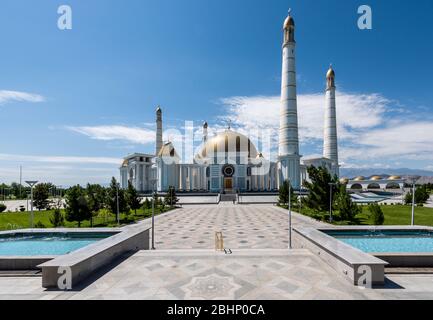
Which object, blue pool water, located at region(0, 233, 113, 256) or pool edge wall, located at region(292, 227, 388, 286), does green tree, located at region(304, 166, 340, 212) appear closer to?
pool edge wall, located at region(292, 227, 388, 286)

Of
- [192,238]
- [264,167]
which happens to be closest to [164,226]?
[192,238]

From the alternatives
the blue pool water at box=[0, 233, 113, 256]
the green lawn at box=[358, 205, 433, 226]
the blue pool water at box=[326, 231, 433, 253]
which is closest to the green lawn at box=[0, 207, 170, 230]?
the blue pool water at box=[0, 233, 113, 256]

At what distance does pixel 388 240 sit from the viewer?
13.1 m

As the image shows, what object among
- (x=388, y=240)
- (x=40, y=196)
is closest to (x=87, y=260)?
(x=388, y=240)

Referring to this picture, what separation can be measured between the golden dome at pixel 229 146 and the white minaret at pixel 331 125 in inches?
662

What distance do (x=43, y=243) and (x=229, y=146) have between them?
1955 inches

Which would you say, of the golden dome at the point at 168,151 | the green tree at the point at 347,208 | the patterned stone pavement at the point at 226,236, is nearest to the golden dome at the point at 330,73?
the golden dome at the point at 168,151

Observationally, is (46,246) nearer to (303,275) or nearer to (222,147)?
(303,275)

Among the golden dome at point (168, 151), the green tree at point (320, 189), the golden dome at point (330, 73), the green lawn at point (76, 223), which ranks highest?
the golden dome at point (330, 73)

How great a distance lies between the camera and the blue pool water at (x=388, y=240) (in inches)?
468

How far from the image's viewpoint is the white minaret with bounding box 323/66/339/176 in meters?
54.8

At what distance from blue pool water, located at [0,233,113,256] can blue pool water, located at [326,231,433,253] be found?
511 inches

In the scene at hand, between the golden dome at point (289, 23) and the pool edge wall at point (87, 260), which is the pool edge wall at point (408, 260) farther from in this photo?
the golden dome at point (289, 23)

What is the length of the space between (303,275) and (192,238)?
892 centimetres
